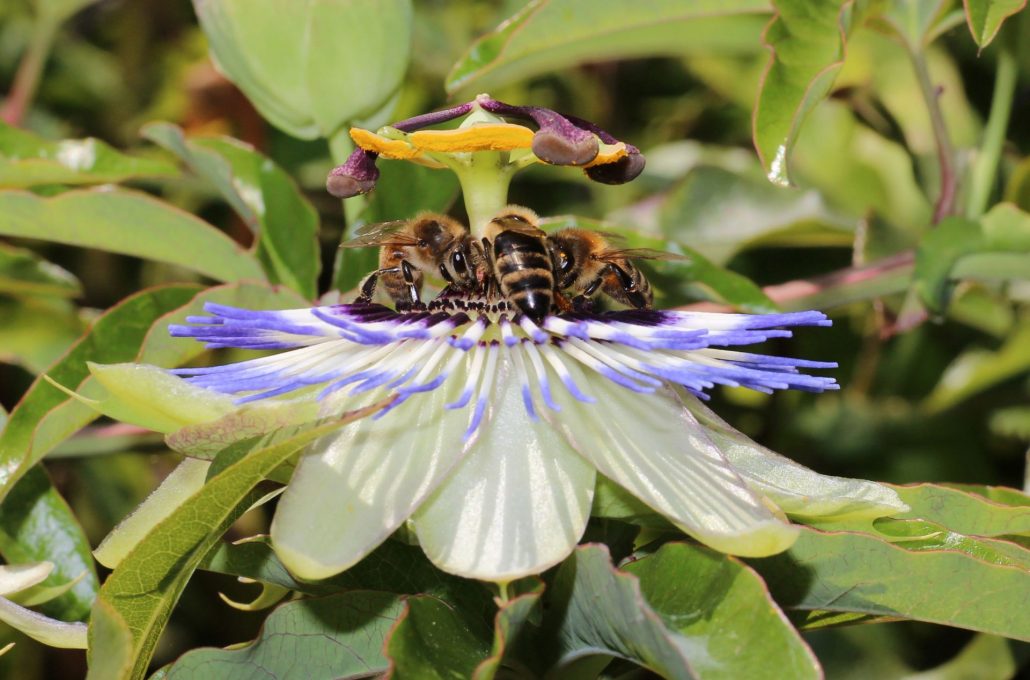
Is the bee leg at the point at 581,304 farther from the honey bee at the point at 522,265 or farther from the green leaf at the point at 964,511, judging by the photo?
the green leaf at the point at 964,511

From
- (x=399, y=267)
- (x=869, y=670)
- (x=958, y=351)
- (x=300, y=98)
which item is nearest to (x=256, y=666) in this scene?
(x=399, y=267)

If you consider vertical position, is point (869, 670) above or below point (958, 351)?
below

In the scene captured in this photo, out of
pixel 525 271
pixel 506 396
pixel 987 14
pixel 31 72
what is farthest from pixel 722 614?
pixel 31 72

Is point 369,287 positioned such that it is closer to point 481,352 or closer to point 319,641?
point 481,352

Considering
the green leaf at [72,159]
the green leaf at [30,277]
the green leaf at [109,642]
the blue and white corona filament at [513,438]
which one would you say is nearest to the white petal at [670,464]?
the blue and white corona filament at [513,438]

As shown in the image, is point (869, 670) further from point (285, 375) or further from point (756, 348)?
point (285, 375)

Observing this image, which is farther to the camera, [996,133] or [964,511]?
[996,133]
